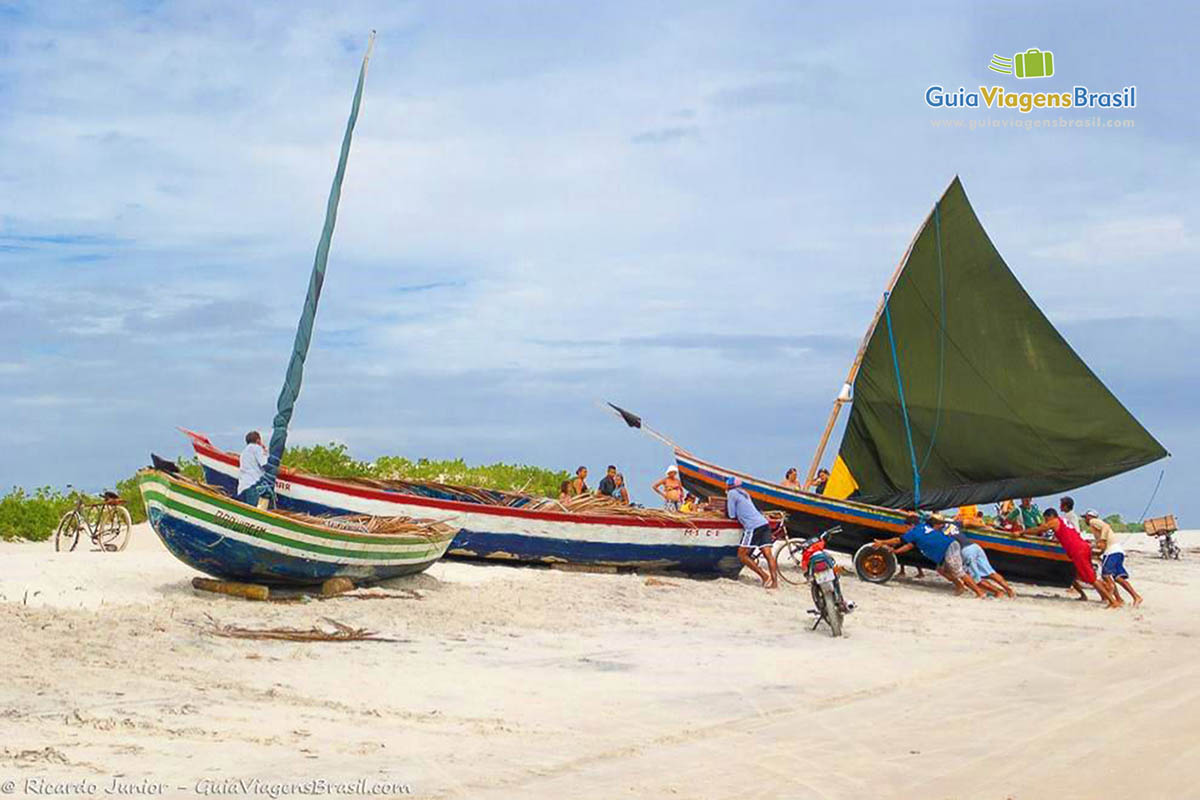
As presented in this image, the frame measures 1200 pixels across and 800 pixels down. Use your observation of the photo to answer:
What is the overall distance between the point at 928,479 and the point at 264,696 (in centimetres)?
1588

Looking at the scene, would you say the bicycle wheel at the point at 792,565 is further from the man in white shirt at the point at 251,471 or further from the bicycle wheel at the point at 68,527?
the bicycle wheel at the point at 68,527

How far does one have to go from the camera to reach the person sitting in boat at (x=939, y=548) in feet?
67.5

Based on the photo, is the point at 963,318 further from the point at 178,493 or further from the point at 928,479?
the point at 178,493

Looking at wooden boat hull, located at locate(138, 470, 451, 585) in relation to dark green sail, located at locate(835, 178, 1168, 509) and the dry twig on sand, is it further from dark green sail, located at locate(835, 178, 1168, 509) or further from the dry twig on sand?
dark green sail, located at locate(835, 178, 1168, 509)

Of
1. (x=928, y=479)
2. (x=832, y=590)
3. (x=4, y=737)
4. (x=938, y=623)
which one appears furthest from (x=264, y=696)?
(x=928, y=479)

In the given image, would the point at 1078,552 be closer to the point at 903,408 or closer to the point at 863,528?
the point at 863,528

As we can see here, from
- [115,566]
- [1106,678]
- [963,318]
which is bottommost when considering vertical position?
[1106,678]

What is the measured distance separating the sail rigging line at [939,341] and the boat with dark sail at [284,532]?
10639 mm

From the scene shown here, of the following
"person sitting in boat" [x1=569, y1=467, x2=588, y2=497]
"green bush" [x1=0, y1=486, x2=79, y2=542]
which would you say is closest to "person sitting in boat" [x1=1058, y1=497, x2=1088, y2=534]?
"person sitting in boat" [x1=569, y1=467, x2=588, y2=497]

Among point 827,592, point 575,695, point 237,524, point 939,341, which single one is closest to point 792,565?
point 939,341

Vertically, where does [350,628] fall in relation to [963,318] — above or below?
below

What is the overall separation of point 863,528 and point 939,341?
4111mm

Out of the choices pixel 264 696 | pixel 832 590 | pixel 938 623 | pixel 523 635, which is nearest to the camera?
pixel 264 696

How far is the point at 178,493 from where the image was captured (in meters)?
13.7
